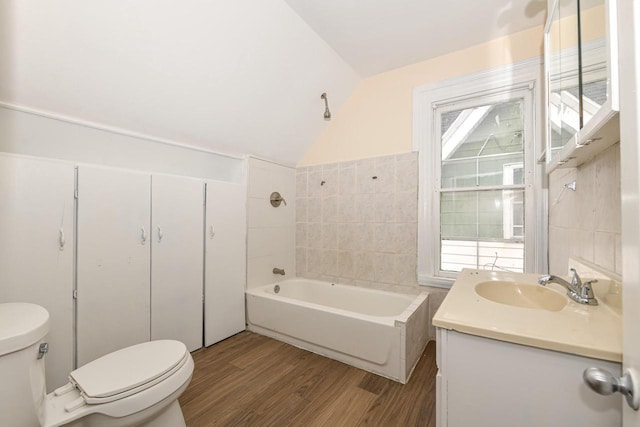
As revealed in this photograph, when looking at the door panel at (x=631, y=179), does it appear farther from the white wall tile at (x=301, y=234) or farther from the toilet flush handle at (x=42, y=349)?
the white wall tile at (x=301, y=234)

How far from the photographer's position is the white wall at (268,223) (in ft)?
9.15

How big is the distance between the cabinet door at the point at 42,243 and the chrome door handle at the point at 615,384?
7.47ft

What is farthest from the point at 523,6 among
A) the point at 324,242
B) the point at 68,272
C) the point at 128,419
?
the point at 68,272

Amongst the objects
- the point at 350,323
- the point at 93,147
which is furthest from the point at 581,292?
the point at 93,147

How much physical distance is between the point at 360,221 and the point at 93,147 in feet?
7.44

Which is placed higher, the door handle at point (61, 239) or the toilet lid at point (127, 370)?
the door handle at point (61, 239)

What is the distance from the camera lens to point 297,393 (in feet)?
5.76

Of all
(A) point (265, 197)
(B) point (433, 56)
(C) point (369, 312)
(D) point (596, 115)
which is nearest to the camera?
(D) point (596, 115)

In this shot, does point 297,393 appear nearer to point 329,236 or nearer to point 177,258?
point 177,258

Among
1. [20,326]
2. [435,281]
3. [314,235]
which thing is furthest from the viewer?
[314,235]

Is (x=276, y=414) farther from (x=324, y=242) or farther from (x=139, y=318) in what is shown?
(x=324, y=242)

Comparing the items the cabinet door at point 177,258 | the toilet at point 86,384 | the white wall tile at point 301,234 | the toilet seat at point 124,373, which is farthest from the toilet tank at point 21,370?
the white wall tile at point 301,234

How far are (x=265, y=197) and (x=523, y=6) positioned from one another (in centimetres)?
258

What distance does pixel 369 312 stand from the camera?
2682mm
